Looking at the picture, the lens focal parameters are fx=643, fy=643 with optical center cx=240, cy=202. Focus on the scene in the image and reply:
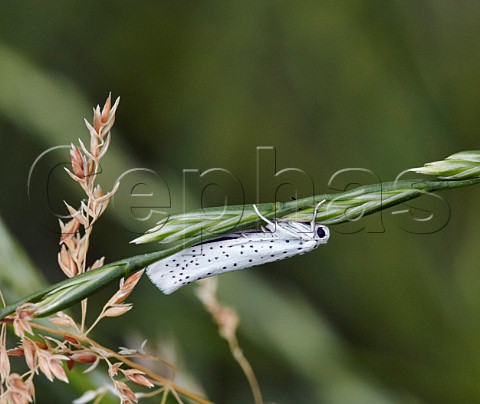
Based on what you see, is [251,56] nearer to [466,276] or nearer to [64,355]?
[466,276]

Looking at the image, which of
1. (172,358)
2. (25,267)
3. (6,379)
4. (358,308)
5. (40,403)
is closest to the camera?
(6,379)

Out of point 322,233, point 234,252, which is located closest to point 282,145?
point 322,233

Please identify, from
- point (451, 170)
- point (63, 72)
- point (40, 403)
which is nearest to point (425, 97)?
point (63, 72)

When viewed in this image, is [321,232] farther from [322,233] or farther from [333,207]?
[333,207]

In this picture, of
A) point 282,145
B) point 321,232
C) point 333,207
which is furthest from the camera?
point 282,145

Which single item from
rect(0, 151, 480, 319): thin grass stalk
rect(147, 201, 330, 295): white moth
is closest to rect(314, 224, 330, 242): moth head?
rect(147, 201, 330, 295): white moth

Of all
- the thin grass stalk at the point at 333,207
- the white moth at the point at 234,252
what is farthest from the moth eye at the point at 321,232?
the thin grass stalk at the point at 333,207
